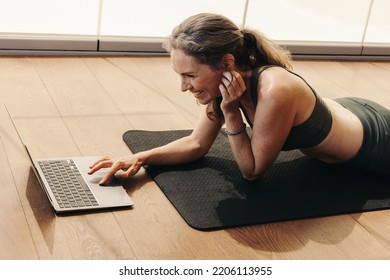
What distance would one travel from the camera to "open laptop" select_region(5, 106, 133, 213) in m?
2.54

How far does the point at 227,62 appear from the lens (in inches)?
98.1

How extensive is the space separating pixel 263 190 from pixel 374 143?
49 centimetres

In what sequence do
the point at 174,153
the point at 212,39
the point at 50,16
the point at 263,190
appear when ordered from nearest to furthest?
the point at 212,39 → the point at 263,190 → the point at 174,153 → the point at 50,16

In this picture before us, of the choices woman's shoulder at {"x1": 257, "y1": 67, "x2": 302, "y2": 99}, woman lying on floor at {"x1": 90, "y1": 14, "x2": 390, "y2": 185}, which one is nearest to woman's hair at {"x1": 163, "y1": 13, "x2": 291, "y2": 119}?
woman lying on floor at {"x1": 90, "y1": 14, "x2": 390, "y2": 185}

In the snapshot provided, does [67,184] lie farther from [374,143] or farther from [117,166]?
[374,143]

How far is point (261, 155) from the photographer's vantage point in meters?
2.60

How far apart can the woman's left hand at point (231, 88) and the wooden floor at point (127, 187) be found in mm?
436

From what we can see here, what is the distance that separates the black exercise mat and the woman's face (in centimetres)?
40

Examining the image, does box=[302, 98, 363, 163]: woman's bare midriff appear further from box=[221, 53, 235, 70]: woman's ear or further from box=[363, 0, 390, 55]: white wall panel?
box=[363, 0, 390, 55]: white wall panel

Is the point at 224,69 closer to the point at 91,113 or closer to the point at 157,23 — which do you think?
the point at 91,113

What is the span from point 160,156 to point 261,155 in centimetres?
44


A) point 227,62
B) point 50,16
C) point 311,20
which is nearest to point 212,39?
point 227,62

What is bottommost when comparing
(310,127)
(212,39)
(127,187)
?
(127,187)
